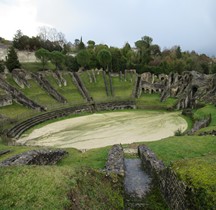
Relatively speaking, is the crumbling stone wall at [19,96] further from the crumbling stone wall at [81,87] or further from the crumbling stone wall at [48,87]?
the crumbling stone wall at [81,87]

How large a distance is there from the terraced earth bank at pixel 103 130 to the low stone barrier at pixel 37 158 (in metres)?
8.34

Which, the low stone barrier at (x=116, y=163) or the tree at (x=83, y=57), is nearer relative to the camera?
the low stone barrier at (x=116, y=163)

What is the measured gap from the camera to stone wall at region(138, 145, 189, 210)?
8.14 meters

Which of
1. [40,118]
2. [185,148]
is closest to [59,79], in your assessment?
[40,118]

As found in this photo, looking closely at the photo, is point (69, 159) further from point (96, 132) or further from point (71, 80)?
point (71, 80)

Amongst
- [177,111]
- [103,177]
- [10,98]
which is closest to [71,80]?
[10,98]

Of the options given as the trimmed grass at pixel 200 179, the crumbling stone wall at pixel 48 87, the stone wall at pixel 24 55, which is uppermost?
the stone wall at pixel 24 55

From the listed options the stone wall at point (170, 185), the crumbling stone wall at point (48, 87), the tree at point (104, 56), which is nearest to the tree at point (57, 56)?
the tree at point (104, 56)

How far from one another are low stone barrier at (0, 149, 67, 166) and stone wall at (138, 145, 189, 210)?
275 inches

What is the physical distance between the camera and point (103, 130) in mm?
30719

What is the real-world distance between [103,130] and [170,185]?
2150 cm

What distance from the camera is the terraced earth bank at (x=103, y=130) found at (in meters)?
26.7

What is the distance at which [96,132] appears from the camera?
30.0 metres

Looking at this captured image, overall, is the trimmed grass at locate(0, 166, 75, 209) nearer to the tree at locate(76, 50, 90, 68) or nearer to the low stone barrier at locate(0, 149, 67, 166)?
the low stone barrier at locate(0, 149, 67, 166)
